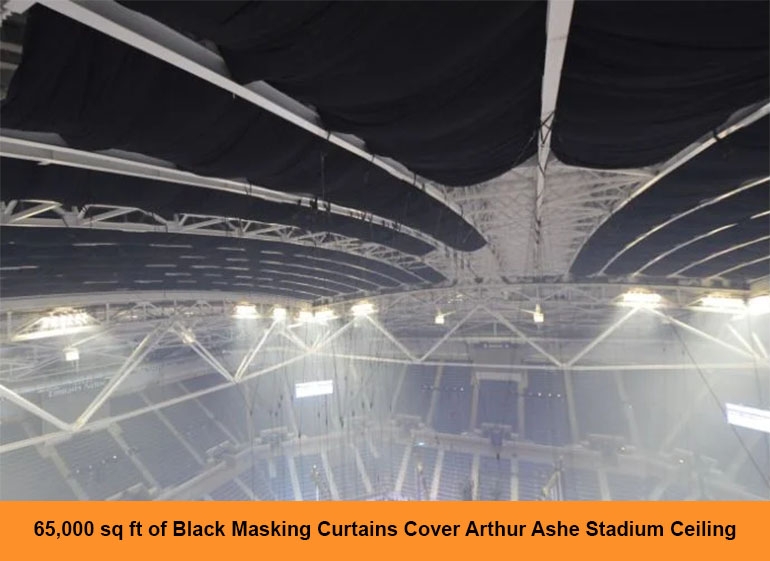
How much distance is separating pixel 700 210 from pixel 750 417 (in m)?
15.2

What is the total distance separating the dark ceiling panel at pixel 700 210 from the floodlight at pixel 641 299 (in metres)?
1.29

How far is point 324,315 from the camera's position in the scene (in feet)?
74.3

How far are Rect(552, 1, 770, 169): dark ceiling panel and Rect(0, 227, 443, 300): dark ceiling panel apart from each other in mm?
9267

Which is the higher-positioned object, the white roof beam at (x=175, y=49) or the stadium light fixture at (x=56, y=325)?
the white roof beam at (x=175, y=49)

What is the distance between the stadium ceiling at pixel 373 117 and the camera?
328 cm

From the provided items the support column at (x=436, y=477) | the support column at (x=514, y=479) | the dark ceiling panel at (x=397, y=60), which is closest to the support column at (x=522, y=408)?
the support column at (x=514, y=479)

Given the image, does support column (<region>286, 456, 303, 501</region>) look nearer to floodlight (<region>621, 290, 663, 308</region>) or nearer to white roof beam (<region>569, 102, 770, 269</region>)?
floodlight (<region>621, 290, 663, 308</region>)

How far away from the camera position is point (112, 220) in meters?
9.57

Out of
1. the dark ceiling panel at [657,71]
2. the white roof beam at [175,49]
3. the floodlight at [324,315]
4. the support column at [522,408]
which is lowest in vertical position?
the support column at [522,408]

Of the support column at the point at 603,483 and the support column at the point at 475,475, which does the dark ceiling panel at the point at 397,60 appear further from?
the support column at the point at 475,475

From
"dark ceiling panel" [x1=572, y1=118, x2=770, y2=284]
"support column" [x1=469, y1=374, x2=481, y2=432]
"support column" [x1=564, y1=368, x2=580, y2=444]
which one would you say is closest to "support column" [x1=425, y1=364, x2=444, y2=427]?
"support column" [x1=469, y1=374, x2=481, y2=432]

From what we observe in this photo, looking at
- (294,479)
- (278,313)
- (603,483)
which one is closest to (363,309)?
(278,313)

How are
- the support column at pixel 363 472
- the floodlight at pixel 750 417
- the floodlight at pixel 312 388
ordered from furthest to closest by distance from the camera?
the support column at pixel 363 472
the floodlight at pixel 312 388
the floodlight at pixel 750 417

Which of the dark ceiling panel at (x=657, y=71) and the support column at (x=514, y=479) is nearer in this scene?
the dark ceiling panel at (x=657, y=71)
